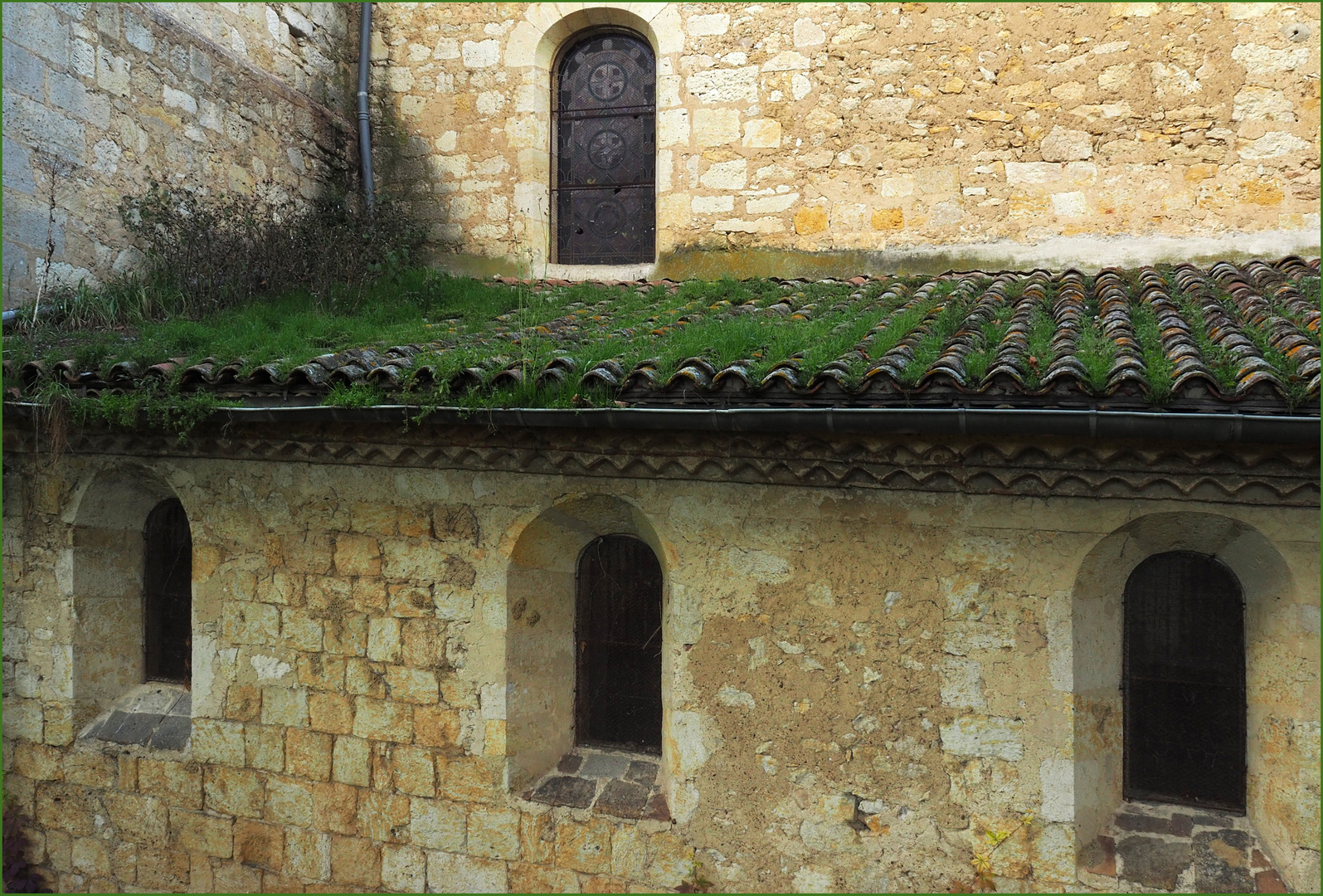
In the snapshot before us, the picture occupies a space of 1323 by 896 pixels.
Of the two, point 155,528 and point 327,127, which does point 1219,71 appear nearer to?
point 327,127

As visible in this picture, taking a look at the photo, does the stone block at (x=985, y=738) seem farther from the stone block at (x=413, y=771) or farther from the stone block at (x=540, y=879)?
the stone block at (x=413, y=771)

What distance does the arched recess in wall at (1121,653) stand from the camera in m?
3.87

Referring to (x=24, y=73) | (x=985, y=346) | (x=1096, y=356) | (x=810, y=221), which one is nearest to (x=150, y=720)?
(x=24, y=73)

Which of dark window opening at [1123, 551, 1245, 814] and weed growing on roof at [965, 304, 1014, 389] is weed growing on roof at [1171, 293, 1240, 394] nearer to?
weed growing on roof at [965, 304, 1014, 389]

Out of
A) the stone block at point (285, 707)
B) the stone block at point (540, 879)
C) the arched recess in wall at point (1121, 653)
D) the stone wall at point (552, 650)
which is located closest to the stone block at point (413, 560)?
the stone wall at point (552, 650)

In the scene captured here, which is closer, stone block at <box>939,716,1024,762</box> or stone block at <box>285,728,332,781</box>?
stone block at <box>939,716,1024,762</box>

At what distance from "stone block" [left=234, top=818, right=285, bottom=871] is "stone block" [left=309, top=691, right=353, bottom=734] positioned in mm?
659

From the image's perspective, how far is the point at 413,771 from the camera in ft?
15.6

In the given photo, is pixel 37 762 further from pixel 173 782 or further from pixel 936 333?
pixel 936 333

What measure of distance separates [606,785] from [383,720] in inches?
49.9

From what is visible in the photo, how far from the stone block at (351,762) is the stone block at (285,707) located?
0.25 m

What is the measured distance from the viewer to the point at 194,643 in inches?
204

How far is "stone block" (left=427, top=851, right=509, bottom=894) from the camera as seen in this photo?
4.64m

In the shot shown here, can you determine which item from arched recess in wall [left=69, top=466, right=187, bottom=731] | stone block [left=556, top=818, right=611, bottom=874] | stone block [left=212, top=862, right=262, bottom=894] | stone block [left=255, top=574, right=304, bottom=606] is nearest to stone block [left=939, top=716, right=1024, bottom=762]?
stone block [left=556, top=818, right=611, bottom=874]
